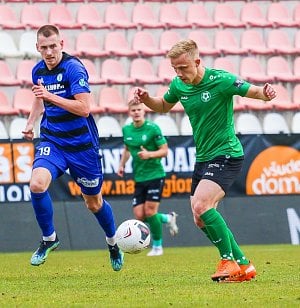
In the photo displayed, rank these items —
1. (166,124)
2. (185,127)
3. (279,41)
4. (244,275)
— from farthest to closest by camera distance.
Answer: (279,41), (185,127), (166,124), (244,275)

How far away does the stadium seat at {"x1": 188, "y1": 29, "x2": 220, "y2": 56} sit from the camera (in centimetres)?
2055

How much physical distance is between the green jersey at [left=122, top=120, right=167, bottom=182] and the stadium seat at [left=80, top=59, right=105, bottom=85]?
14.6 ft

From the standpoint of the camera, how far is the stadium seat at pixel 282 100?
19.4 m

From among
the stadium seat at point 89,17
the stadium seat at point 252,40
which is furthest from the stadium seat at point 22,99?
the stadium seat at point 252,40

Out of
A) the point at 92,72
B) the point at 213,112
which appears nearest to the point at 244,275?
the point at 213,112

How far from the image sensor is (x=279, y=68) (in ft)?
67.6

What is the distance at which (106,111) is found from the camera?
18.7 m

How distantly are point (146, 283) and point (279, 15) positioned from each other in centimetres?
1418

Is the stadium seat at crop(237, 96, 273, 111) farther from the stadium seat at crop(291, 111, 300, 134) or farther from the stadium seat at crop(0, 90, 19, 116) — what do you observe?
the stadium seat at crop(0, 90, 19, 116)

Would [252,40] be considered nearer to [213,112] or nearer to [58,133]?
[58,133]

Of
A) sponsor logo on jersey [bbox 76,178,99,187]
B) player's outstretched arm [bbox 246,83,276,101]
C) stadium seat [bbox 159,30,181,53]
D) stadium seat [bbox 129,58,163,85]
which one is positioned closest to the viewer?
player's outstretched arm [bbox 246,83,276,101]

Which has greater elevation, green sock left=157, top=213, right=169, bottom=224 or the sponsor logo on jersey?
the sponsor logo on jersey

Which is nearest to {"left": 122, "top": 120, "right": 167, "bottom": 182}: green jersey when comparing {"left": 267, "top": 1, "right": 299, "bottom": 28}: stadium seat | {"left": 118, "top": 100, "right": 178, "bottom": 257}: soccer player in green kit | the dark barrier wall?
{"left": 118, "top": 100, "right": 178, "bottom": 257}: soccer player in green kit

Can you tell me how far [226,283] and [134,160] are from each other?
22.4 ft
